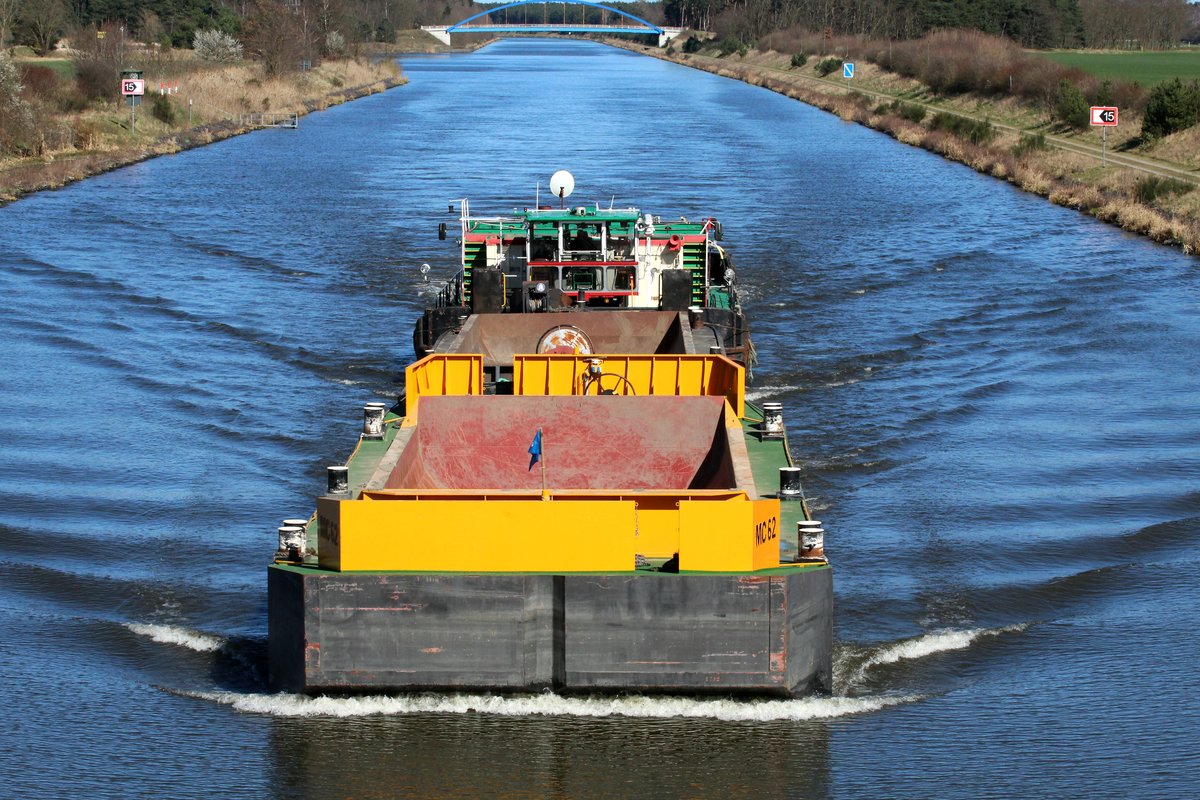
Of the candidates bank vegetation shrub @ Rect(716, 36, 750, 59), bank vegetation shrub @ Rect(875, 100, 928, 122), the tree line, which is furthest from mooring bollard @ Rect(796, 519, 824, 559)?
bank vegetation shrub @ Rect(716, 36, 750, 59)

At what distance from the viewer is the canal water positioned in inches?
593

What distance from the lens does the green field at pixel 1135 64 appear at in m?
98.2

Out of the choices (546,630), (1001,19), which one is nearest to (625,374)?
(546,630)

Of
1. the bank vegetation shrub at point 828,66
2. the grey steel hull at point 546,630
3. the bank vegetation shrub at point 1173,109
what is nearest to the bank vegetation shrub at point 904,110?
the bank vegetation shrub at point 1173,109

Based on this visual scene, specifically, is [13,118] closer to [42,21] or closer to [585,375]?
[585,375]

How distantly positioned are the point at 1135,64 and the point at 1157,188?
68.7 metres

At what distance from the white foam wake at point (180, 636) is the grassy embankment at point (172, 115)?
139 feet

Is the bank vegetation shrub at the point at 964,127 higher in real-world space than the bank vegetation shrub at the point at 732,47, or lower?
lower

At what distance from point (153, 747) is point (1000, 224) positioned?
42997 mm

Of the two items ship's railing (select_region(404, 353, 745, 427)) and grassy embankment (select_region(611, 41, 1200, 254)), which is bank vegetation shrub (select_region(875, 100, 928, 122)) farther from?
ship's railing (select_region(404, 353, 745, 427))

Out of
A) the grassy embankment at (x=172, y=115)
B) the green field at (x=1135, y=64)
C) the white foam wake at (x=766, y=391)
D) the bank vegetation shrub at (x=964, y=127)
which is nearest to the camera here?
the white foam wake at (x=766, y=391)

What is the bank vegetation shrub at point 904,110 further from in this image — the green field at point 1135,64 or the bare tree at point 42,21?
the bare tree at point 42,21

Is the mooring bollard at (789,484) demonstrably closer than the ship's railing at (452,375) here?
Yes

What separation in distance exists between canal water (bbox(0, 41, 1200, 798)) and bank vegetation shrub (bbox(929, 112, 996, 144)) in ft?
72.1
